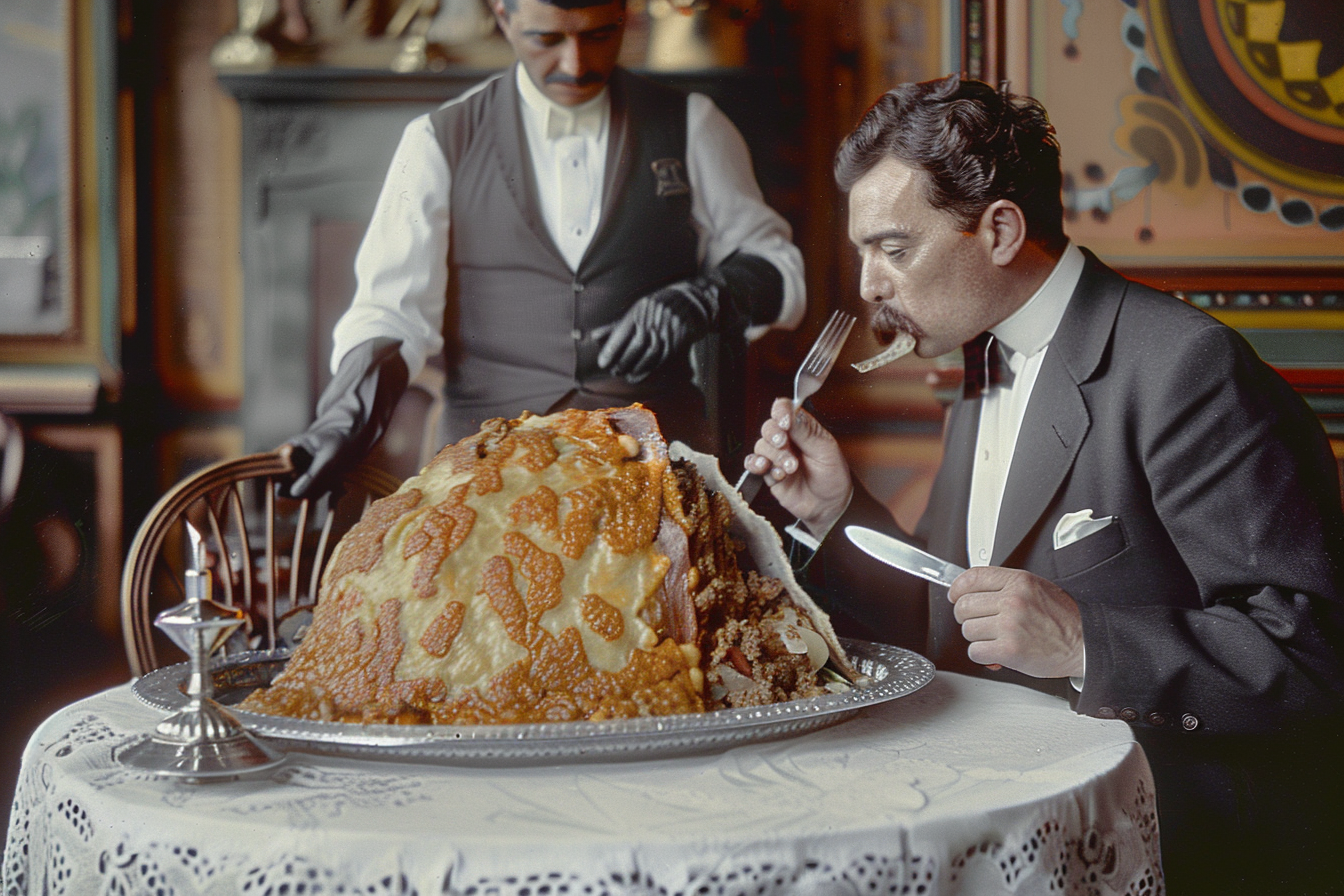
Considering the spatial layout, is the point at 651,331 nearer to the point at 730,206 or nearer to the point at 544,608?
the point at 730,206

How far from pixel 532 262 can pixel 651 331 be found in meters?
0.31

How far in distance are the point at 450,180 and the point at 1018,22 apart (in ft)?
4.49

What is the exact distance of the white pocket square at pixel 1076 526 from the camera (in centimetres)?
204

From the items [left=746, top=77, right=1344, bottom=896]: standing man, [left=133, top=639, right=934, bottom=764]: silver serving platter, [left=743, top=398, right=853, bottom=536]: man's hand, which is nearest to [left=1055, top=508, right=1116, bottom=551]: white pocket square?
[left=746, top=77, right=1344, bottom=896]: standing man

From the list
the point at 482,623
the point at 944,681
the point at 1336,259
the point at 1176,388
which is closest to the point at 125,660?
the point at 482,623

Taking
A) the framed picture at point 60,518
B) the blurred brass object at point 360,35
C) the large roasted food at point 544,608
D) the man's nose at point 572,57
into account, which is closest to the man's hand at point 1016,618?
the large roasted food at point 544,608

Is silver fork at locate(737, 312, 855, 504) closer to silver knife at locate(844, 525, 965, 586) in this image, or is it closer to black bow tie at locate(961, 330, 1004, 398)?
black bow tie at locate(961, 330, 1004, 398)

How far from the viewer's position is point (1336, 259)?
2404mm

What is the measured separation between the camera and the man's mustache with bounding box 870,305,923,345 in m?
2.31

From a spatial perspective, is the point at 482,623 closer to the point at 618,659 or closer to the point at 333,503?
the point at 618,659

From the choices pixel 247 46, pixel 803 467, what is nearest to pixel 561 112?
pixel 247 46

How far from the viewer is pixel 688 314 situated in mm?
2355

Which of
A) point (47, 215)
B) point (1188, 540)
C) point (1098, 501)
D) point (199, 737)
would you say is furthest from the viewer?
point (47, 215)

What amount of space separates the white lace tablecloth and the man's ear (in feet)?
3.80
